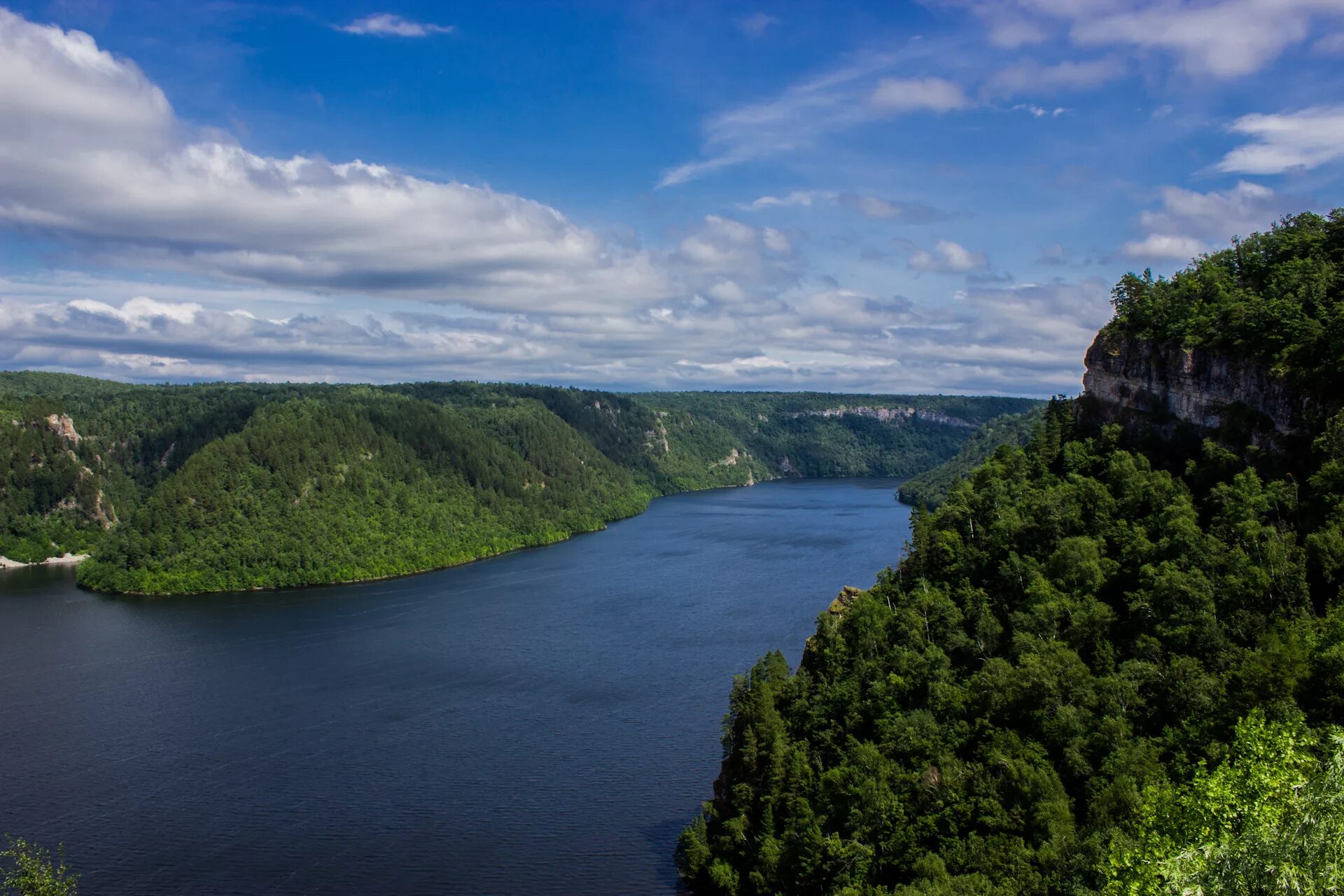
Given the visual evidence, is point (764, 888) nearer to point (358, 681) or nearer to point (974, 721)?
point (974, 721)

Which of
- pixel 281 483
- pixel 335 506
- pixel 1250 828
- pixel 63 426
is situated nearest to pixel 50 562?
pixel 63 426

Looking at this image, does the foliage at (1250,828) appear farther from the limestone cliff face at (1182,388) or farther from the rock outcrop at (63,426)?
the rock outcrop at (63,426)

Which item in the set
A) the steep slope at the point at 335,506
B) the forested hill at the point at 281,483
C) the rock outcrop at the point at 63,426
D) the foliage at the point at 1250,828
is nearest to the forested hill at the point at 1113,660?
the foliage at the point at 1250,828

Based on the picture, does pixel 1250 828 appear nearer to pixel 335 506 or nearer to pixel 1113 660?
pixel 1113 660

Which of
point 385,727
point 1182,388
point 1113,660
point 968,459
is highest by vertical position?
point 1182,388

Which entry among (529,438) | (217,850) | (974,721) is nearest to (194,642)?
(217,850)

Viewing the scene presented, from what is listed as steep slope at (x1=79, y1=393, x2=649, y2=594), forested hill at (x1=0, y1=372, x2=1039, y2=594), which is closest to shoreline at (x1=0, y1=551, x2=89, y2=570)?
forested hill at (x1=0, y1=372, x2=1039, y2=594)
